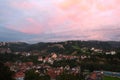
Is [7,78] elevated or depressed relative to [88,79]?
elevated

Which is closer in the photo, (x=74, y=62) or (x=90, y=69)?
(x=90, y=69)

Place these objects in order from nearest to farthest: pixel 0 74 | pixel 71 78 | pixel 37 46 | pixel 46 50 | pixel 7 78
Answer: pixel 0 74 < pixel 7 78 < pixel 71 78 < pixel 46 50 < pixel 37 46

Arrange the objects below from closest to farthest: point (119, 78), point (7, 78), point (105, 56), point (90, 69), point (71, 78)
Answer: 1. point (7, 78)
2. point (71, 78)
3. point (119, 78)
4. point (90, 69)
5. point (105, 56)

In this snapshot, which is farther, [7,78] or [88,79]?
[88,79]

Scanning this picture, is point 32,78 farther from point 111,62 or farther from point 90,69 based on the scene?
point 111,62

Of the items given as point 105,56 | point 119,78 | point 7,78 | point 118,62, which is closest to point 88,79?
point 119,78

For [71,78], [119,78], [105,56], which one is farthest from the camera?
[105,56]

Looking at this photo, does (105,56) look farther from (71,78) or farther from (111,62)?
(71,78)

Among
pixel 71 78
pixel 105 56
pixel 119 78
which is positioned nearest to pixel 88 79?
pixel 119 78

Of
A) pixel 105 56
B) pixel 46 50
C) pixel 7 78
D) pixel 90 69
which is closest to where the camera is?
pixel 7 78
